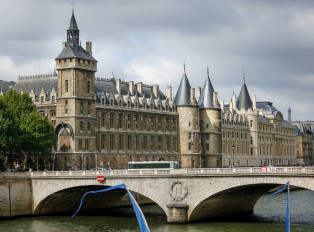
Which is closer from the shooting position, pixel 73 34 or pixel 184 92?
pixel 73 34

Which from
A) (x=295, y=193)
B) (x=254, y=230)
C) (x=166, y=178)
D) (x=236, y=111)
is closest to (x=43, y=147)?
(x=166, y=178)

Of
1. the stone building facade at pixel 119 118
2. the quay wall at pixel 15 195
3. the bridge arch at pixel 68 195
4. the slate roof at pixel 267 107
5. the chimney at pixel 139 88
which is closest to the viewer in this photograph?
the bridge arch at pixel 68 195

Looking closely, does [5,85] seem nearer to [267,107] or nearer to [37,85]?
[37,85]

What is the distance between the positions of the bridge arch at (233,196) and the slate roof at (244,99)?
76.0 meters

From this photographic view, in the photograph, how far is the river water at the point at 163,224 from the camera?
212ft

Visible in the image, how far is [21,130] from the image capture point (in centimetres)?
8669

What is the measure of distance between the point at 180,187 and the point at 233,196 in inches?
288

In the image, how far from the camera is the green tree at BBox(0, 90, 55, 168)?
83.5 metres

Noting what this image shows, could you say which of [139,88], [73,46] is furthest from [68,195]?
[139,88]

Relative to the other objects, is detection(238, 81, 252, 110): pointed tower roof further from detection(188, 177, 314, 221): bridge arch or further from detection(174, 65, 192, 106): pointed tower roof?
detection(188, 177, 314, 221): bridge arch

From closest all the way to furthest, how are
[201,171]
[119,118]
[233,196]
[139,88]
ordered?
[201,171]
[233,196]
[119,118]
[139,88]

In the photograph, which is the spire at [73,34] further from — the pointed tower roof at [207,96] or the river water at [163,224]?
the pointed tower roof at [207,96]

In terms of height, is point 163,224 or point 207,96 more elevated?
point 207,96

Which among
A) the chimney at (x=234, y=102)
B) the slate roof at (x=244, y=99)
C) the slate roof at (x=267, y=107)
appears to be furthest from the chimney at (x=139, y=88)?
the slate roof at (x=267, y=107)
